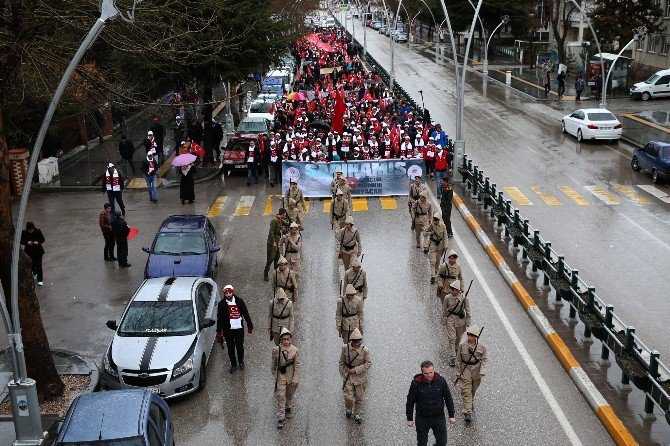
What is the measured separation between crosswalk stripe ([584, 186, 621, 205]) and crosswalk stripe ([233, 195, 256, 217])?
10.6 m

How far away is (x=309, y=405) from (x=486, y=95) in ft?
137

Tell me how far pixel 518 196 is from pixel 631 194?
3.57 meters

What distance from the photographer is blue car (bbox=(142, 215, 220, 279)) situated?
1822cm

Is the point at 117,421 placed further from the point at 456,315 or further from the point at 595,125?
the point at 595,125

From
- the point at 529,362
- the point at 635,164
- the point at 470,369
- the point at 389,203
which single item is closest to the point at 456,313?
the point at 529,362

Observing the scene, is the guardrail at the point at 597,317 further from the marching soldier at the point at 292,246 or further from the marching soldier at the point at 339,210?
the marching soldier at the point at 292,246

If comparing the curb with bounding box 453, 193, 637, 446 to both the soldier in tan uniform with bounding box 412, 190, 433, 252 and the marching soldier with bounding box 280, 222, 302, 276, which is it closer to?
the soldier in tan uniform with bounding box 412, 190, 433, 252

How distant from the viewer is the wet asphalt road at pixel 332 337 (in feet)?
40.4

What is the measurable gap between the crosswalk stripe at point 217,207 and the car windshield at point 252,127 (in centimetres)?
834

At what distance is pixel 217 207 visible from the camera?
26.6 metres

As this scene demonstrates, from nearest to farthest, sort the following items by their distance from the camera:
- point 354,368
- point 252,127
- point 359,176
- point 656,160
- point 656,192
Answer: point 354,368 → point 359,176 → point 656,192 → point 656,160 → point 252,127

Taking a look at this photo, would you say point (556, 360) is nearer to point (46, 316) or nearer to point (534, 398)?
point (534, 398)

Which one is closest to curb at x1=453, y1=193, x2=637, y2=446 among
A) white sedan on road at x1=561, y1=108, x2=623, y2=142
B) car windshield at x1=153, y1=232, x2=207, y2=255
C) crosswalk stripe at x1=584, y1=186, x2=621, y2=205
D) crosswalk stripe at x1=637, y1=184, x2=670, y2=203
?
crosswalk stripe at x1=584, y1=186, x2=621, y2=205

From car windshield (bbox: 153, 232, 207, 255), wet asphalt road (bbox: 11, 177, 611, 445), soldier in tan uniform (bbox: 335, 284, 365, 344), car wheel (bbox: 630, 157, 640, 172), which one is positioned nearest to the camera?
wet asphalt road (bbox: 11, 177, 611, 445)
